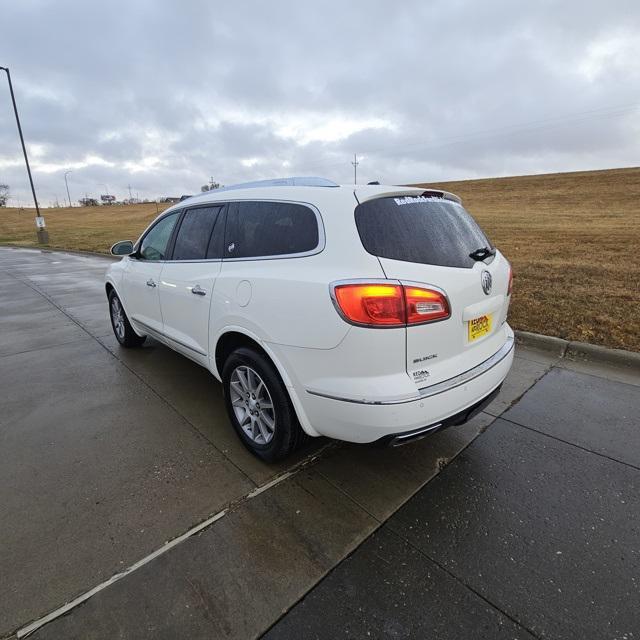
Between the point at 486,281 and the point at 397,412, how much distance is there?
1004 mm

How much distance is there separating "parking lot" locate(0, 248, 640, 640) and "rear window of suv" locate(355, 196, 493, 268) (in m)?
1.35

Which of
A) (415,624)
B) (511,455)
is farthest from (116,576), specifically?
(511,455)

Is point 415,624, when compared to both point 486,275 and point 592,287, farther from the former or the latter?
point 592,287

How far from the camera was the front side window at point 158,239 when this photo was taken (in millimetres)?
3785

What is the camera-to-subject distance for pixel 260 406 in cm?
270

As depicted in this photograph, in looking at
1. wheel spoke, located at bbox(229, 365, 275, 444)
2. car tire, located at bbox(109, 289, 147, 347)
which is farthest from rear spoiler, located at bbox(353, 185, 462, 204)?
car tire, located at bbox(109, 289, 147, 347)

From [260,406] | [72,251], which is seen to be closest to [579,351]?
[260,406]

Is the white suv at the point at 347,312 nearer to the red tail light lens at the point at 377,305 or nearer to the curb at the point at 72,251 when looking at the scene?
the red tail light lens at the point at 377,305

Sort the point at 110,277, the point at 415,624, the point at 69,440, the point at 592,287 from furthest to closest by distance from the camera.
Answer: the point at 592,287
the point at 110,277
the point at 69,440
the point at 415,624

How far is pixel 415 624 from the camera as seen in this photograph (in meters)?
1.70

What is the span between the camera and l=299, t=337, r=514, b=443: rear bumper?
2041 millimetres

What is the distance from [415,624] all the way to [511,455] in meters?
1.43

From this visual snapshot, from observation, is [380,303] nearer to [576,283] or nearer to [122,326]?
[122,326]

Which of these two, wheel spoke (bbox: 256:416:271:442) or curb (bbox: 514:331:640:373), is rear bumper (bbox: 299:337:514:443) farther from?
curb (bbox: 514:331:640:373)
